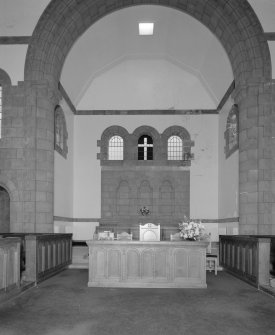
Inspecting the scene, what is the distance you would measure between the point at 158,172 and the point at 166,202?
4.46 ft

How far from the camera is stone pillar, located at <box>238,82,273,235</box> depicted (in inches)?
502

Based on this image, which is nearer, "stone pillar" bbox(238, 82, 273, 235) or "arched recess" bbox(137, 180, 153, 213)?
"stone pillar" bbox(238, 82, 273, 235)

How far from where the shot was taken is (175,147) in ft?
63.0

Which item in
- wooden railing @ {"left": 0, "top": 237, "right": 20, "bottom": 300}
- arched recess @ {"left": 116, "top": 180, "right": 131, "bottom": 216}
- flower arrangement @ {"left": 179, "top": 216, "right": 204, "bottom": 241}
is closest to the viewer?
wooden railing @ {"left": 0, "top": 237, "right": 20, "bottom": 300}

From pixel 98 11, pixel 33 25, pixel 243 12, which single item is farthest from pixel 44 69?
pixel 243 12

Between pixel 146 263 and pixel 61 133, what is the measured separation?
812 centimetres

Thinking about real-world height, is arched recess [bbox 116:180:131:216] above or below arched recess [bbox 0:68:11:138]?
below

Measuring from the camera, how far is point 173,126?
19.0 meters

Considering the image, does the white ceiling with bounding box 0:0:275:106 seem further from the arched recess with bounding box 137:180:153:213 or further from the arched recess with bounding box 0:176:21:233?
the arched recess with bounding box 0:176:21:233

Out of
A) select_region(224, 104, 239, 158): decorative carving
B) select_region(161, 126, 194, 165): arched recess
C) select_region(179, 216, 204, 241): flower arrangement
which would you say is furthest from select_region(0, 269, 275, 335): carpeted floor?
select_region(161, 126, 194, 165): arched recess

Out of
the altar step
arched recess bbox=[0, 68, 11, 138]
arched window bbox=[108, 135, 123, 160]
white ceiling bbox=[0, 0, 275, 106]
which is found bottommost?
the altar step

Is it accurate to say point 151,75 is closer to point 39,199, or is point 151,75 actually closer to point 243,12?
point 243,12

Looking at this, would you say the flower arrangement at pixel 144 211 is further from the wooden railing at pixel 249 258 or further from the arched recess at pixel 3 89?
the arched recess at pixel 3 89

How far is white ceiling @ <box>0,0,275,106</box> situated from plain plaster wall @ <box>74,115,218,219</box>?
1.24 m
